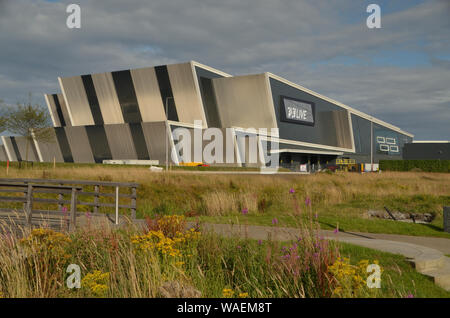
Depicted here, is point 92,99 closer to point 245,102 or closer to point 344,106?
point 245,102

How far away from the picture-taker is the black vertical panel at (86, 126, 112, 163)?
49.7 metres

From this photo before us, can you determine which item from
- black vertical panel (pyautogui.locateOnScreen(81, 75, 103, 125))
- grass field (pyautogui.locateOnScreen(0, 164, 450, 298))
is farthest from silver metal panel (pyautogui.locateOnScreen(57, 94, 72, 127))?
grass field (pyautogui.locateOnScreen(0, 164, 450, 298))

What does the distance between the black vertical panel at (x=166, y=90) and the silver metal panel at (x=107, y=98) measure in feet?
23.7

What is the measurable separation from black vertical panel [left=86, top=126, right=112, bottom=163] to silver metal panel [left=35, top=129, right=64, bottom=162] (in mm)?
5553

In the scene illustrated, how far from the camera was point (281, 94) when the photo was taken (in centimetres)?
5500

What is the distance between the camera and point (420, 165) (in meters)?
49.7

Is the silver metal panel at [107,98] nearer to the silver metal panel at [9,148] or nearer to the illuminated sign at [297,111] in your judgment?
the silver metal panel at [9,148]

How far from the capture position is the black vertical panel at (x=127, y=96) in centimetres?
5284

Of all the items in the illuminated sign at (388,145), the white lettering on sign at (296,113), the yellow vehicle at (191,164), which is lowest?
the yellow vehicle at (191,164)

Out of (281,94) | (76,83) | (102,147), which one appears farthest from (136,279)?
(76,83)

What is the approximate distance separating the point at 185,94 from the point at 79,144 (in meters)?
15.2

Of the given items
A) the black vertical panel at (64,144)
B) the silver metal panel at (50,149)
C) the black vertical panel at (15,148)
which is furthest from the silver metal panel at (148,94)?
the black vertical panel at (15,148)

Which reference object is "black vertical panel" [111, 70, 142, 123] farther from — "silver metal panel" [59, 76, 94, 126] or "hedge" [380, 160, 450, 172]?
"hedge" [380, 160, 450, 172]

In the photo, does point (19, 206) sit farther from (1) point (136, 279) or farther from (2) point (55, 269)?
(1) point (136, 279)
